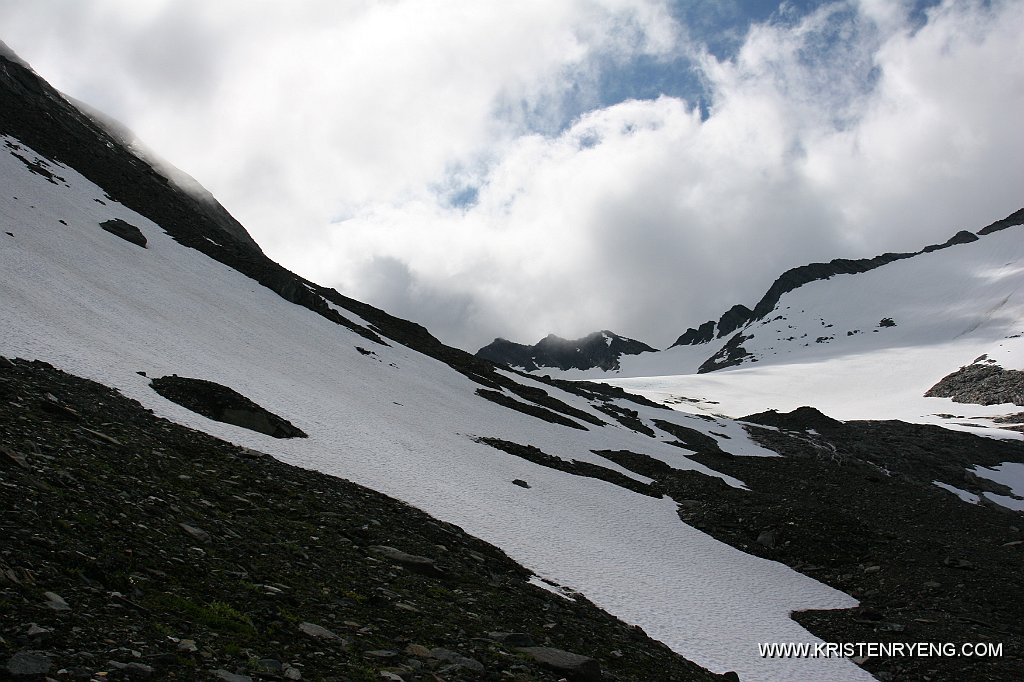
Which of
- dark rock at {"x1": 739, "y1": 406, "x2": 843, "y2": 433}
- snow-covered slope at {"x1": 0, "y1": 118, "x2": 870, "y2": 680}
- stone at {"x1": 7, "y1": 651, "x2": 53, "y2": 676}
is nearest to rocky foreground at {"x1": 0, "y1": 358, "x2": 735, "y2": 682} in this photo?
stone at {"x1": 7, "y1": 651, "x2": 53, "y2": 676}

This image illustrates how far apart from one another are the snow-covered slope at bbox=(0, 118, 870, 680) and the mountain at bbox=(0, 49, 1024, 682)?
21 cm

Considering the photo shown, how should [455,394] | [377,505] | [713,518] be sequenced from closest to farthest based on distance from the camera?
[377,505] → [713,518] → [455,394]

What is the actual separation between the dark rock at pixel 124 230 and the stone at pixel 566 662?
47.8 m

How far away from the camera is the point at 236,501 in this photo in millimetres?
13539

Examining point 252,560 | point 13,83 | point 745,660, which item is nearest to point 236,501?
point 252,560

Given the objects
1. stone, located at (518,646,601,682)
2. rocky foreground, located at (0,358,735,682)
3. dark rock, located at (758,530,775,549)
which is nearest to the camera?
rocky foreground, located at (0,358,735,682)

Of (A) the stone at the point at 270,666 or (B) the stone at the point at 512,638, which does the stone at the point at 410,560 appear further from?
(A) the stone at the point at 270,666

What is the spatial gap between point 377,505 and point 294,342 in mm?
28506

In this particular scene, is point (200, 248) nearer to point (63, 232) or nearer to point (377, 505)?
point (63, 232)

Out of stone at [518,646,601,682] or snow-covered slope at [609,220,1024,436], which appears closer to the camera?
stone at [518,646,601,682]

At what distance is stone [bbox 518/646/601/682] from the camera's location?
10.2 metres

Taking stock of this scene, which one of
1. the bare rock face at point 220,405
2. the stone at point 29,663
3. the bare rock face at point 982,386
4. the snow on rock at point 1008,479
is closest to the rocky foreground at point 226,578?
the stone at point 29,663

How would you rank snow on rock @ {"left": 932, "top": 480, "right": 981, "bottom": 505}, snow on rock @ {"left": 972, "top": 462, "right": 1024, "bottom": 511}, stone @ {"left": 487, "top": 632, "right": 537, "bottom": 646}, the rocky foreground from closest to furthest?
the rocky foreground → stone @ {"left": 487, "top": 632, "right": 537, "bottom": 646} → snow on rock @ {"left": 932, "top": 480, "right": 981, "bottom": 505} → snow on rock @ {"left": 972, "top": 462, "right": 1024, "bottom": 511}

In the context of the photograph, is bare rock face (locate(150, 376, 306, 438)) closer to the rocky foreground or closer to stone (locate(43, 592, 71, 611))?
the rocky foreground
